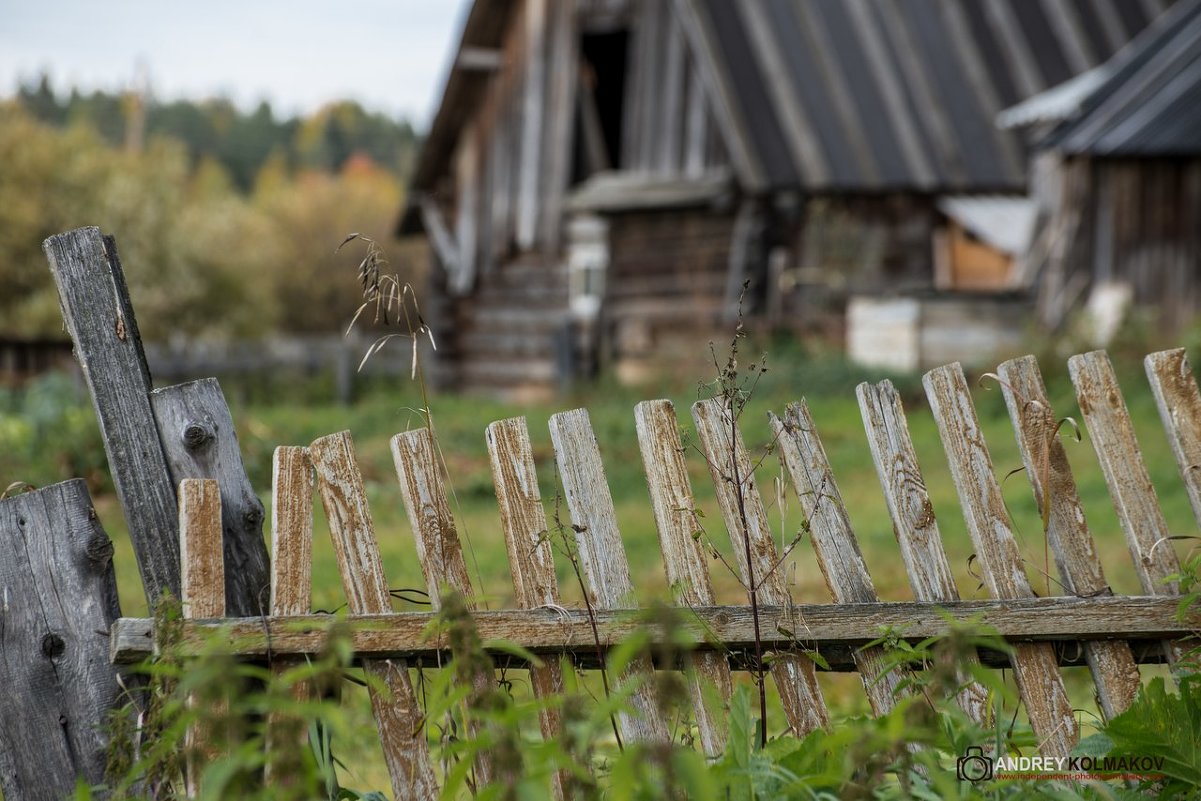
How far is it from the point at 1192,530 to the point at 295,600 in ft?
19.5

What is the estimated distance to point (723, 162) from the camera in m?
14.5

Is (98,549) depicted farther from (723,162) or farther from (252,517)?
(723,162)

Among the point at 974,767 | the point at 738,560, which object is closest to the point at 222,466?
the point at 738,560

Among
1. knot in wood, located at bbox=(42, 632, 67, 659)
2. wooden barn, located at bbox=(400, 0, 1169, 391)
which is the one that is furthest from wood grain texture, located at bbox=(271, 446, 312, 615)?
wooden barn, located at bbox=(400, 0, 1169, 391)

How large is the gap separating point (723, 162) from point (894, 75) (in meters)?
2.82

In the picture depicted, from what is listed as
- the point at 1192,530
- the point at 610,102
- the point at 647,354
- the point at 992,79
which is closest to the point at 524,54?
the point at 610,102

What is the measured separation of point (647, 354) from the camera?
15.5m

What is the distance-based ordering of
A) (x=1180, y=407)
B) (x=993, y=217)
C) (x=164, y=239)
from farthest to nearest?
(x=164, y=239) → (x=993, y=217) → (x=1180, y=407)

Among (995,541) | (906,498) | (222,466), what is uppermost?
(222,466)

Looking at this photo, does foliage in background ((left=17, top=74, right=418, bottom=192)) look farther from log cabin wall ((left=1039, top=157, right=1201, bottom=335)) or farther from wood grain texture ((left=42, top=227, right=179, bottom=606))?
wood grain texture ((left=42, top=227, right=179, bottom=606))

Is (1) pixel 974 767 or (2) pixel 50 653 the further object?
(2) pixel 50 653

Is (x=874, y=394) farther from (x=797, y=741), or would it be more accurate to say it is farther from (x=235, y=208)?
(x=235, y=208)

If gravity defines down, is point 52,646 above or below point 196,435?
below

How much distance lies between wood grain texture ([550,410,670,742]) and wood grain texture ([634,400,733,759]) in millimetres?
99
